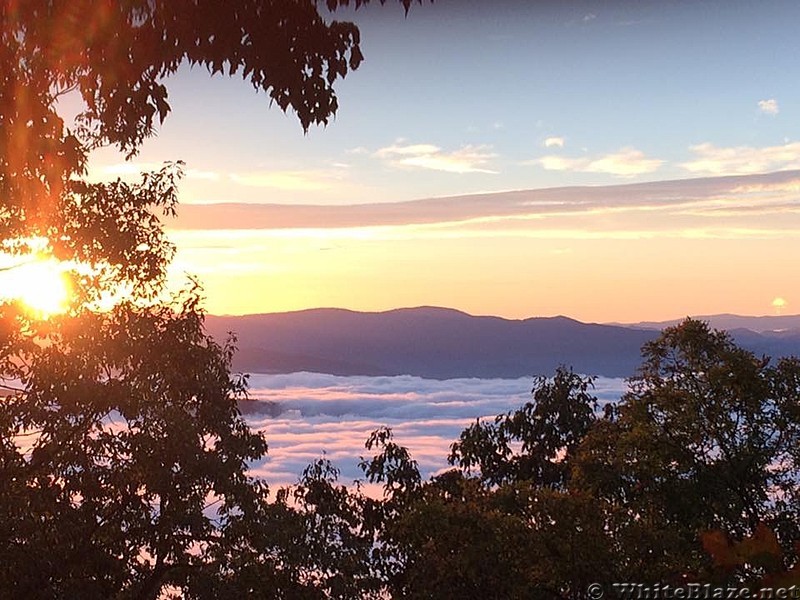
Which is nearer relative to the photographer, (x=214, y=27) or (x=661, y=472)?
(x=214, y=27)

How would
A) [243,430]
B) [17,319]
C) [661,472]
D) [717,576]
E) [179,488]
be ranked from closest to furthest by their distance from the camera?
[717,576] → [17,319] → [179,488] → [661,472] → [243,430]

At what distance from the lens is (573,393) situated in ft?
77.9

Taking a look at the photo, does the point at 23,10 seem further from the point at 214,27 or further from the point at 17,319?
the point at 17,319

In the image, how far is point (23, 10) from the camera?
6340 millimetres

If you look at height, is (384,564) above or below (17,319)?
below

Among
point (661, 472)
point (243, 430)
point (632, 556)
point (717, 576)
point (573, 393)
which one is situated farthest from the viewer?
point (573, 393)

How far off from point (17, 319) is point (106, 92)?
27.3 ft

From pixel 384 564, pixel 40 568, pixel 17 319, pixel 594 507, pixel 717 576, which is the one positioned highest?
pixel 17 319

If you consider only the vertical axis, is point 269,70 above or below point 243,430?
above

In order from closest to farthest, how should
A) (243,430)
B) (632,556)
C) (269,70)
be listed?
(269,70) < (632,556) < (243,430)

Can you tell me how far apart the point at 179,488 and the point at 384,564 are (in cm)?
590

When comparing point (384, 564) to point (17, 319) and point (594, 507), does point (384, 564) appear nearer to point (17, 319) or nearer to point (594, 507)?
point (594, 507)

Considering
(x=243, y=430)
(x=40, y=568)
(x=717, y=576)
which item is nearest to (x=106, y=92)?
(x=717, y=576)

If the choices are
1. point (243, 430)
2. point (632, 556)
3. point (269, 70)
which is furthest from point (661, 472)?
point (269, 70)
